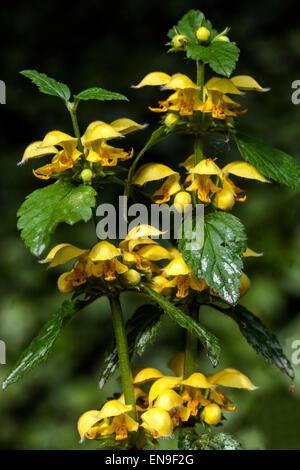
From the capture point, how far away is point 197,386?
751 mm

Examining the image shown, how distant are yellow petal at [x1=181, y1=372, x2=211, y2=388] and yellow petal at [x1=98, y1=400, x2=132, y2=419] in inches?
3.0

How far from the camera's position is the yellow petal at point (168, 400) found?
29.0 inches

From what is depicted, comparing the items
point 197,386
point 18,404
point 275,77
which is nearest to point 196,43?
point 197,386

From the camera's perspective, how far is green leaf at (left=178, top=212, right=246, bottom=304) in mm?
694

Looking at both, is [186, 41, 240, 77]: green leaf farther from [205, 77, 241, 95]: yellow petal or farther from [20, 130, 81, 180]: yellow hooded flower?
[20, 130, 81, 180]: yellow hooded flower

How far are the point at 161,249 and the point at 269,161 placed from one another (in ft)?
0.57

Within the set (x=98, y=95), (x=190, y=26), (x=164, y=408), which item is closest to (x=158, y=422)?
(x=164, y=408)

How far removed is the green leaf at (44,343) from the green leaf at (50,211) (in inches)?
5.5

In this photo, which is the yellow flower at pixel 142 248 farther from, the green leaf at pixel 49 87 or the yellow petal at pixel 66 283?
the green leaf at pixel 49 87

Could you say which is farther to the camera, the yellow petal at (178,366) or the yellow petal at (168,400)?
the yellow petal at (178,366)

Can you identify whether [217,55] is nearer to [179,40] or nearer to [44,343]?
[179,40]

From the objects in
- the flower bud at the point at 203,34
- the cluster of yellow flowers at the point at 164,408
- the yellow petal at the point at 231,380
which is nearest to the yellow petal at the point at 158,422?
the cluster of yellow flowers at the point at 164,408

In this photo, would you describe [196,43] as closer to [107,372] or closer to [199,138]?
[199,138]

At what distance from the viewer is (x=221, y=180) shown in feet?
2.57
